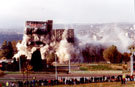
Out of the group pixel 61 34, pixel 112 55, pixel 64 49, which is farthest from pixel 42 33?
pixel 112 55

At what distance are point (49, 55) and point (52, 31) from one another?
1.59ft

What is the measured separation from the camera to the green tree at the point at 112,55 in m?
4.89

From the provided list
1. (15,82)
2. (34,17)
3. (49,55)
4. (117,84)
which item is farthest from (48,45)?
(117,84)

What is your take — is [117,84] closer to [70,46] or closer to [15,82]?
[70,46]

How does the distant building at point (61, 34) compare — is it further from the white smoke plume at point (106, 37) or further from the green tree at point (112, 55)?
the green tree at point (112, 55)

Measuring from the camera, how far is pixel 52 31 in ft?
15.5

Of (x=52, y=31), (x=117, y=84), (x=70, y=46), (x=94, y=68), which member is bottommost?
(x=117, y=84)

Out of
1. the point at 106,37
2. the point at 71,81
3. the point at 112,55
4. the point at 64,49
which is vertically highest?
the point at 106,37

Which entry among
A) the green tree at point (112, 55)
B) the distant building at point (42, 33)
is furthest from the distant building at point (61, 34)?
the green tree at point (112, 55)

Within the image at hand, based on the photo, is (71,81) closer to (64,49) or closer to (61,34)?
(64,49)

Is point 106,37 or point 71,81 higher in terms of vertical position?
point 106,37

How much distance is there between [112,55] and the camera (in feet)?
16.1

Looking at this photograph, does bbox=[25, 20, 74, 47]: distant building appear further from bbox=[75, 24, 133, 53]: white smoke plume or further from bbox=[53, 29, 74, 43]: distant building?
bbox=[75, 24, 133, 53]: white smoke plume

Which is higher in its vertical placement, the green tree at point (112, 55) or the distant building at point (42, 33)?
the distant building at point (42, 33)
